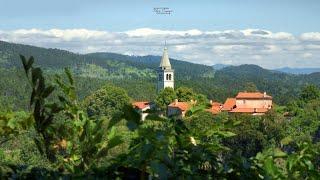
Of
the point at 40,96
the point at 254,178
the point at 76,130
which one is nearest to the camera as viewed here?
the point at 40,96

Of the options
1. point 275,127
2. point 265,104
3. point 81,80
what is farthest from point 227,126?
point 81,80

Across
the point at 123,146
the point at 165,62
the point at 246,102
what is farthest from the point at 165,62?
the point at 123,146

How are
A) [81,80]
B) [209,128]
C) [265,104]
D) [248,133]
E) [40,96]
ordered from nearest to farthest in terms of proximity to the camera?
[40,96], [209,128], [248,133], [265,104], [81,80]

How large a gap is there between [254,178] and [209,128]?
0.34m

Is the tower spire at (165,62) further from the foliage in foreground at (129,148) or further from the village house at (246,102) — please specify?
the foliage in foreground at (129,148)

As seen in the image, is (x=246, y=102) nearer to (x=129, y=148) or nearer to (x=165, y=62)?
(x=165, y=62)

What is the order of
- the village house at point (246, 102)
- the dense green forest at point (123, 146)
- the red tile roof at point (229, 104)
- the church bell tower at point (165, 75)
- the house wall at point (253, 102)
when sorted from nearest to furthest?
the dense green forest at point (123, 146) < the red tile roof at point (229, 104) < the village house at point (246, 102) < the house wall at point (253, 102) < the church bell tower at point (165, 75)

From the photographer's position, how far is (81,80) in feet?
599

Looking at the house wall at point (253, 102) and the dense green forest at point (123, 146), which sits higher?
the dense green forest at point (123, 146)

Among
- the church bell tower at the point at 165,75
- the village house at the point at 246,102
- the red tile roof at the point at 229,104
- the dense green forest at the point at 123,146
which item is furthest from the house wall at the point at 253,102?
the dense green forest at the point at 123,146

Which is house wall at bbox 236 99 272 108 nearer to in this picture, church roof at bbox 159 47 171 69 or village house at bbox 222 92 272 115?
village house at bbox 222 92 272 115

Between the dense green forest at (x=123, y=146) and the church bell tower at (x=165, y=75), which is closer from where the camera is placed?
the dense green forest at (x=123, y=146)

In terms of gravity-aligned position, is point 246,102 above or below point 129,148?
below

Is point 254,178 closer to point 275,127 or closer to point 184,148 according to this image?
point 184,148
